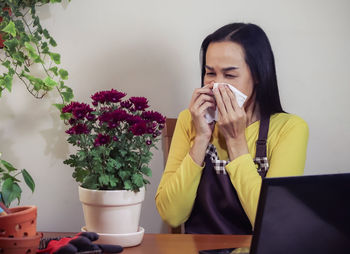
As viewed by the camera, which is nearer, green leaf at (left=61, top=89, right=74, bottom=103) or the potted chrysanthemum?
the potted chrysanthemum

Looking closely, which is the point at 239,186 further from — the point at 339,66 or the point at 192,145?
the point at 339,66

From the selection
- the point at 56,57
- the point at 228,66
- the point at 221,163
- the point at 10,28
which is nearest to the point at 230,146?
the point at 221,163

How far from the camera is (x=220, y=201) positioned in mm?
1419

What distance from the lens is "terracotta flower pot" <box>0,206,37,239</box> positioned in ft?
2.38

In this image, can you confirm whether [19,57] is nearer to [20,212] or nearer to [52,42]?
[52,42]

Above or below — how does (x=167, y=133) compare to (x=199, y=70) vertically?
below

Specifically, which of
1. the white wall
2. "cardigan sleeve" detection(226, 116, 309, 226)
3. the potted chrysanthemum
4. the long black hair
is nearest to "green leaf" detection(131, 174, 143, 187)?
the potted chrysanthemum

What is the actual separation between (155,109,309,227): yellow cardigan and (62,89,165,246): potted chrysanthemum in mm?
440

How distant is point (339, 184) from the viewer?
0.69 meters

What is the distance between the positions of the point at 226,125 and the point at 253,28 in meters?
0.37

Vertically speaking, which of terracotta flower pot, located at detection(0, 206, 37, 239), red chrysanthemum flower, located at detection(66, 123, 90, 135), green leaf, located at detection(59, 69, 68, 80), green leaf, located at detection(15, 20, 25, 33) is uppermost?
green leaf, located at detection(15, 20, 25, 33)

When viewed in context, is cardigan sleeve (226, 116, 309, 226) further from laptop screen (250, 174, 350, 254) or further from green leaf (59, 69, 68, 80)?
green leaf (59, 69, 68, 80)

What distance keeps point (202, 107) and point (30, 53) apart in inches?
26.1

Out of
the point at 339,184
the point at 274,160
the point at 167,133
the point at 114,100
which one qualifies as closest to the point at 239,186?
the point at 274,160
